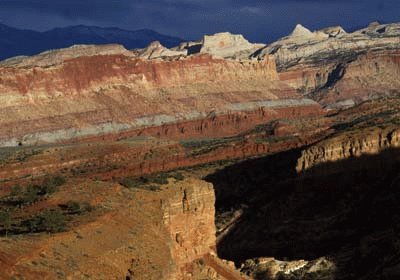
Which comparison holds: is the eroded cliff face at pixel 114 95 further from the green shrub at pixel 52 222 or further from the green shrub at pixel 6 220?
the green shrub at pixel 52 222

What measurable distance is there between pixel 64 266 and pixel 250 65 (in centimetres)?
17189

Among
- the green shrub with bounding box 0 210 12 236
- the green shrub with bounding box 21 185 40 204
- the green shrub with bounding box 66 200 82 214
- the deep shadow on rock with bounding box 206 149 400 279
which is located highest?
the green shrub with bounding box 66 200 82 214

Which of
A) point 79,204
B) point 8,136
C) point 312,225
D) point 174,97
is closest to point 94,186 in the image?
point 79,204

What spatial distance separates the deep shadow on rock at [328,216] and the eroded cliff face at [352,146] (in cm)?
46

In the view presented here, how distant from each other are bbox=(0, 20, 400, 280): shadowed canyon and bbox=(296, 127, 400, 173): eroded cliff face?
0.11 m

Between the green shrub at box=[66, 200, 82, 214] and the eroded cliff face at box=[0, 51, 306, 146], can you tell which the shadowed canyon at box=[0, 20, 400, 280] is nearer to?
the green shrub at box=[66, 200, 82, 214]

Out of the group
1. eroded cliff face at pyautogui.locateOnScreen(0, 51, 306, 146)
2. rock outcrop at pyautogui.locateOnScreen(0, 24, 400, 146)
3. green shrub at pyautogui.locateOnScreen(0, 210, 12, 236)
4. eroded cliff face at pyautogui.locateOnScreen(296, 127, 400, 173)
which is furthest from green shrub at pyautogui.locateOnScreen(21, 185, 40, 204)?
eroded cliff face at pyautogui.locateOnScreen(0, 51, 306, 146)

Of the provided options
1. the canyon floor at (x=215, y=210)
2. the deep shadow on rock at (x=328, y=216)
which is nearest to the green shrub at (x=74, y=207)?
the canyon floor at (x=215, y=210)

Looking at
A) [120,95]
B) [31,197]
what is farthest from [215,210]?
[120,95]

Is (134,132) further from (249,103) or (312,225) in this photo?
(312,225)

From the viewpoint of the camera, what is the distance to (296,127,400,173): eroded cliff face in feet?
221

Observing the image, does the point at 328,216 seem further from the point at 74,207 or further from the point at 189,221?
the point at 74,207

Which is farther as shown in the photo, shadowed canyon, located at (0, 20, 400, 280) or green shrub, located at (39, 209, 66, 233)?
shadowed canyon, located at (0, 20, 400, 280)

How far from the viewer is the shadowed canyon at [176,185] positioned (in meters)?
30.7
